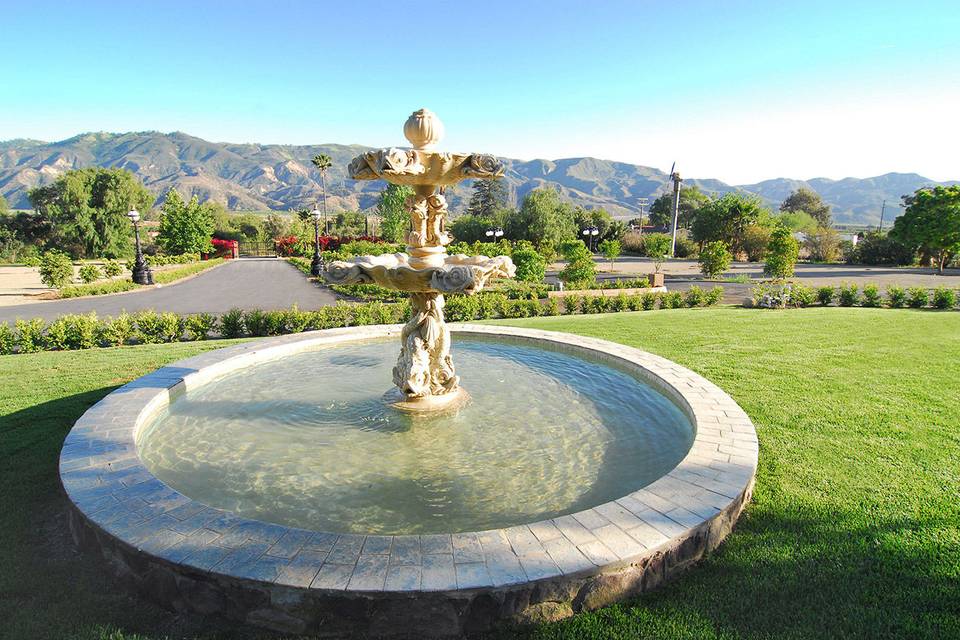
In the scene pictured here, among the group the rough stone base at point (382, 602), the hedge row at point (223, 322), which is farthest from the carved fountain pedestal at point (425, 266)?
the hedge row at point (223, 322)

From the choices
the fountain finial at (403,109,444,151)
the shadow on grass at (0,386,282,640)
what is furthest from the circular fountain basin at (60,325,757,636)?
the fountain finial at (403,109,444,151)

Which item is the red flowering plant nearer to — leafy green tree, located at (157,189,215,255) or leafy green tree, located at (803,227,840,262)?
leafy green tree, located at (157,189,215,255)

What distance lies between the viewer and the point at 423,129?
256 inches

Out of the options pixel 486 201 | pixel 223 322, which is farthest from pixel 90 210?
pixel 486 201

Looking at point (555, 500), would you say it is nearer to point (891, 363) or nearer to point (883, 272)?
point (891, 363)

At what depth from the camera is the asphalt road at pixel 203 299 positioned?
20.1 metres

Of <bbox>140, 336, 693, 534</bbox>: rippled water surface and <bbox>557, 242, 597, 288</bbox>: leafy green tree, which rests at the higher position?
<bbox>557, 242, 597, 288</bbox>: leafy green tree

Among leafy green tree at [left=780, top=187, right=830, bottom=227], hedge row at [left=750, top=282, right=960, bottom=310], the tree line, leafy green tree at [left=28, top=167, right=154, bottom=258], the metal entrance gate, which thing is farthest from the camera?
leafy green tree at [left=780, top=187, right=830, bottom=227]

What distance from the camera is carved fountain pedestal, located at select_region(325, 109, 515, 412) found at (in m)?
6.10

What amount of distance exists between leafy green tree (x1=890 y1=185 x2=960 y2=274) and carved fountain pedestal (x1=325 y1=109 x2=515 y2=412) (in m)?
44.5

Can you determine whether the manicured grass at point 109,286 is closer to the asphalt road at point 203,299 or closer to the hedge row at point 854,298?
the asphalt road at point 203,299

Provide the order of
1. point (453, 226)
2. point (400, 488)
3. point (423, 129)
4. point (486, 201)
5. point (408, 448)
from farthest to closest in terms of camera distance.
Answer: point (486, 201) → point (453, 226) → point (423, 129) → point (408, 448) → point (400, 488)

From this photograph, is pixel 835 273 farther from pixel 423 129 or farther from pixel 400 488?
pixel 400 488

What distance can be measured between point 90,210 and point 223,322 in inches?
1873
